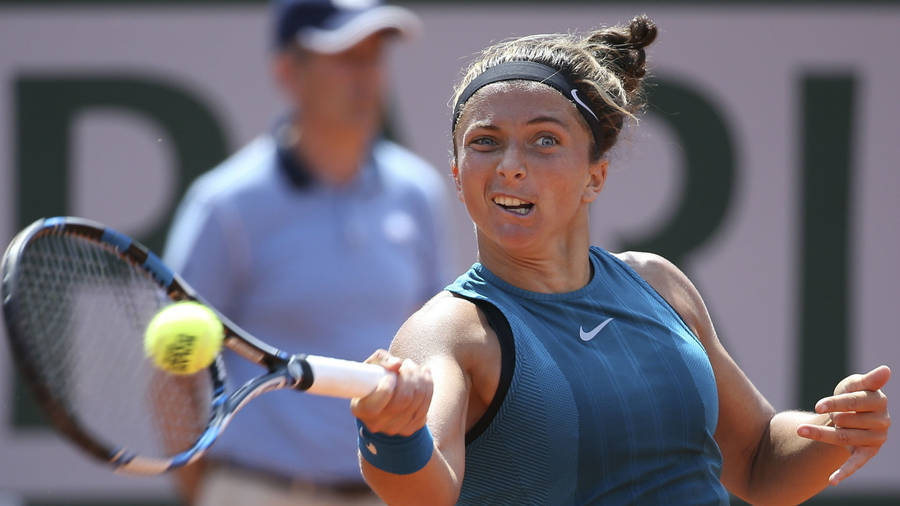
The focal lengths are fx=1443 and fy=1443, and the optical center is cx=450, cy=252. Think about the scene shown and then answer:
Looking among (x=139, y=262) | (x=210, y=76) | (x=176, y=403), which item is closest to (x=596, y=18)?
(x=210, y=76)

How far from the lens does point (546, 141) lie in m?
2.47

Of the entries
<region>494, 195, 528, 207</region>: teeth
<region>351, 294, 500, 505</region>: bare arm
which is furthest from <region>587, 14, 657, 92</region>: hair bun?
<region>351, 294, 500, 505</region>: bare arm

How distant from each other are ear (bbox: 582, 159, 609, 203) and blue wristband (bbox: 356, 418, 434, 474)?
1.94ft

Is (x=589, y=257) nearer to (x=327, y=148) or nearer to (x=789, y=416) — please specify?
(x=789, y=416)

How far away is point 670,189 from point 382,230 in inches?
74.8

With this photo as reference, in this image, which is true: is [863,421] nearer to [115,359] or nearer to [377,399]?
[377,399]

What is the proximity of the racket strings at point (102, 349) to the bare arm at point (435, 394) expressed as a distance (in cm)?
41

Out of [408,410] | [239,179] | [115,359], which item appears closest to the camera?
[408,410]

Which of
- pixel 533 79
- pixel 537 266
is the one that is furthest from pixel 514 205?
pixel 533 79

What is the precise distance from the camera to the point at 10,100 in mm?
5875

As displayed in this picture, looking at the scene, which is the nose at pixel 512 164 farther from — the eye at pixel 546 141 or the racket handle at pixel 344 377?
the racket handle at pixel 344 377

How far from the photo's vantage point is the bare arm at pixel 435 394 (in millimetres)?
2152

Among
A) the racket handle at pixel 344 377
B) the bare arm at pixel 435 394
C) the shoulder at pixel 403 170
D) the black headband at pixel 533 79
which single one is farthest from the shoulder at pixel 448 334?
the shoulder at pixel 403 170

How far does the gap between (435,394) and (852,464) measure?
80 centimetres
